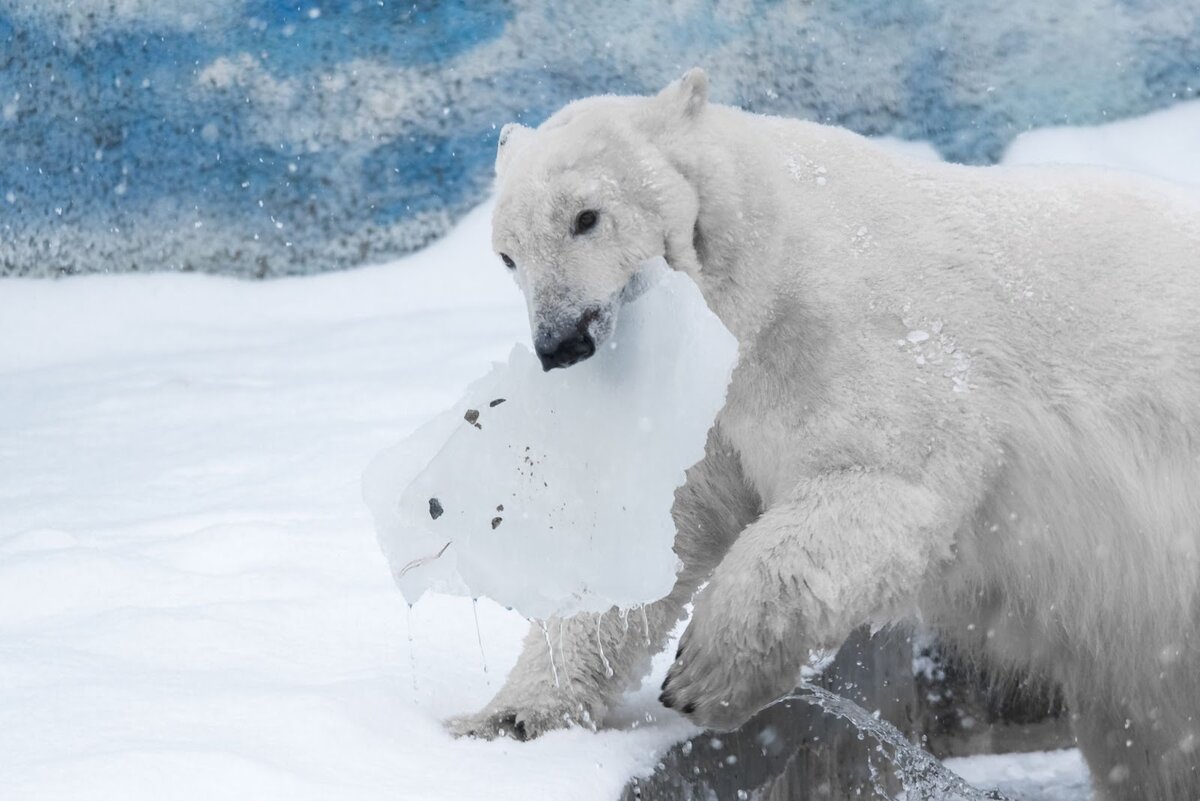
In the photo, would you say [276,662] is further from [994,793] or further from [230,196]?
[230,196]

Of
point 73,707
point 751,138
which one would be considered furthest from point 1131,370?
point 73,707

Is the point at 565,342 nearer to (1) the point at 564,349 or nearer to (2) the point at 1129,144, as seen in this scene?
(1) the point at 564,349

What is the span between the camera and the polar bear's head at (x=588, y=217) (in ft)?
7.44

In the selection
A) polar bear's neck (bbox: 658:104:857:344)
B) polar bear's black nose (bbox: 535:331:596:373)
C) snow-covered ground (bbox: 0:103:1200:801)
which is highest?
polar bear's neck (bbox: 658:104:857:344)

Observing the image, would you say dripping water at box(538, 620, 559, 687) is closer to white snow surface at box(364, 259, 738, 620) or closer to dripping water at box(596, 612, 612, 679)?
dripping water at box(596, 612, 612, 679)

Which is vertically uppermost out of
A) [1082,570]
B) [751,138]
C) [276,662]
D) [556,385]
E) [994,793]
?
[751,138]

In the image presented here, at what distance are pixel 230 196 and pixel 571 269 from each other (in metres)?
6.98

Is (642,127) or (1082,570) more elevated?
(642,127)

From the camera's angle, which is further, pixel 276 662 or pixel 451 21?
pixel 451 21

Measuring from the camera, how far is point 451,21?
29.0 feet

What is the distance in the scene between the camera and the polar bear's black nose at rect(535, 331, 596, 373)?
88.0 inches

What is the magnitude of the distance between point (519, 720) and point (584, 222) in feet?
3.01

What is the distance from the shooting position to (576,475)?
8.05 feet

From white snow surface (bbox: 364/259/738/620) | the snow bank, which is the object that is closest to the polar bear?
white snow surface (bbox: 364/259/738/620)
